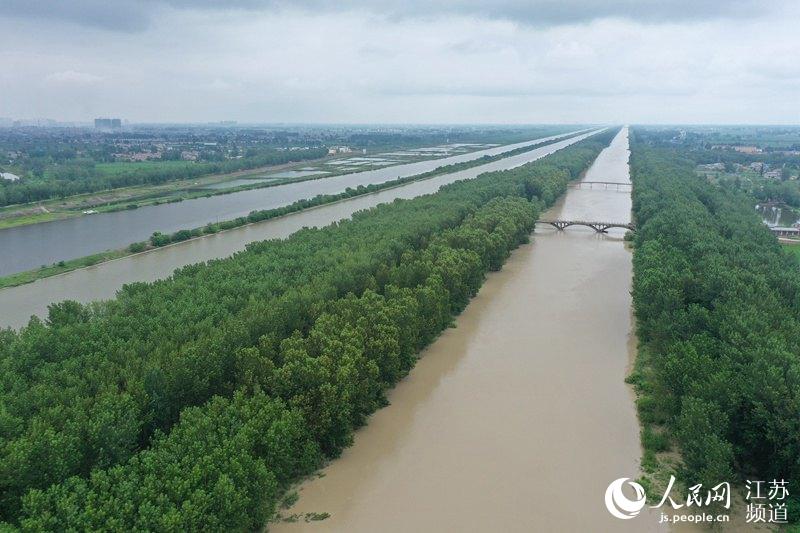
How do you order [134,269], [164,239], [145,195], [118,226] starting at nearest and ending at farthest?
1. [134,269]
2. [164,239]
3. [118,226]
4. [145,195]

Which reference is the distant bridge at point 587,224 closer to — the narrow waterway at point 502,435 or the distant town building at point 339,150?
the narrow waterway at point 502,435

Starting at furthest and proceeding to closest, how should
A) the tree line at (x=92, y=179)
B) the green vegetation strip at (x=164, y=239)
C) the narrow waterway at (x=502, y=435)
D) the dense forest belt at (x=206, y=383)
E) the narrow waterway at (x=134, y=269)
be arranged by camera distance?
the tree line at (x=92, y=179), the green vegetation strip at (x=164, y=239), the narrow waterway at (x=134, y=269), the narrow waterway at (x=502, y=435), the dense forest belt at (x=206, y=383)

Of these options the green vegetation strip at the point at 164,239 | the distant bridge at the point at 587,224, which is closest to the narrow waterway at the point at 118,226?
the green vegetation strip at the point at 164,239

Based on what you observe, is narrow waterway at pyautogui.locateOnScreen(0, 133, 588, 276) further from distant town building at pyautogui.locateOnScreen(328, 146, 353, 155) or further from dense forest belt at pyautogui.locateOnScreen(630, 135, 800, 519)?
distant town building at pyautogui.locateOnScreen(328, 146, 353, 155)

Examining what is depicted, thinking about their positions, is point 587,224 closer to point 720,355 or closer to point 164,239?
point 720,355

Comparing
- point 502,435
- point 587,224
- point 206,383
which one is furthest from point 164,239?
point 587,224

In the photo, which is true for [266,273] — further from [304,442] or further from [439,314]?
[304,442]

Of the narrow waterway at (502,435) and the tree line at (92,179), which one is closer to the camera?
the narrow waterway at (502,435)
